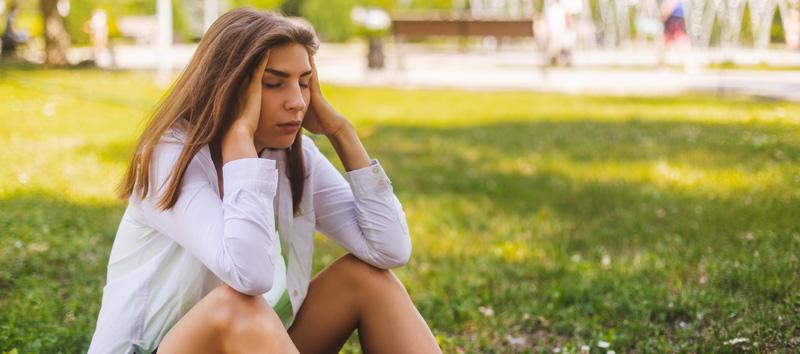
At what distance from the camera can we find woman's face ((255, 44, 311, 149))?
302 centimetres

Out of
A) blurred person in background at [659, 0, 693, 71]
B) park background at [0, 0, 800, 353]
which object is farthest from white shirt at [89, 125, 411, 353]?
blurred person in background at [659, 0, 693, 71]

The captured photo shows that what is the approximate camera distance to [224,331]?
2748 millimetres

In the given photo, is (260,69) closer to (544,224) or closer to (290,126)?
(290,126)

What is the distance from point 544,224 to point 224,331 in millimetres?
3788

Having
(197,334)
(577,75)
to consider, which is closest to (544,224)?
(197,334)

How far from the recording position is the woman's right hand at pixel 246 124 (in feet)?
9.72

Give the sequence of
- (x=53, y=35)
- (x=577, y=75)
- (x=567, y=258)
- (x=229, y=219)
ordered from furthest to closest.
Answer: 1. (x=53, y=35)
2. (x=577, y=75)
3. (x=567, y=258)
4. (x=229, y=219)

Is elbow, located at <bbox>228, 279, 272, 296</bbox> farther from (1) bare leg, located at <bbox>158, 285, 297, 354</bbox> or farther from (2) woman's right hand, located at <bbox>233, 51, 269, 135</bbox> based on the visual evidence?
(2) woman's right hand, located at <bbox>233, 51, 269, 135</bbox>

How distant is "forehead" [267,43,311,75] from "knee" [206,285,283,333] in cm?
66

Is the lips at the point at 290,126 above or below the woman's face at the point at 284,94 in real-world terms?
below

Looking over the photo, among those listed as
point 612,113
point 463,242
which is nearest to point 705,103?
point 612,113

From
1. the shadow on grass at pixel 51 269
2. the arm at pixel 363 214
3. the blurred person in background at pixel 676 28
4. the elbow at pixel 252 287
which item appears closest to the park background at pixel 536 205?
the shadow on grass at pixel 51 269

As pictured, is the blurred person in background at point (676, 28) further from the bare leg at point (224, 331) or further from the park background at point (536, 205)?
the bare leg at point (224, 331)

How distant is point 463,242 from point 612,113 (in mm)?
6128
